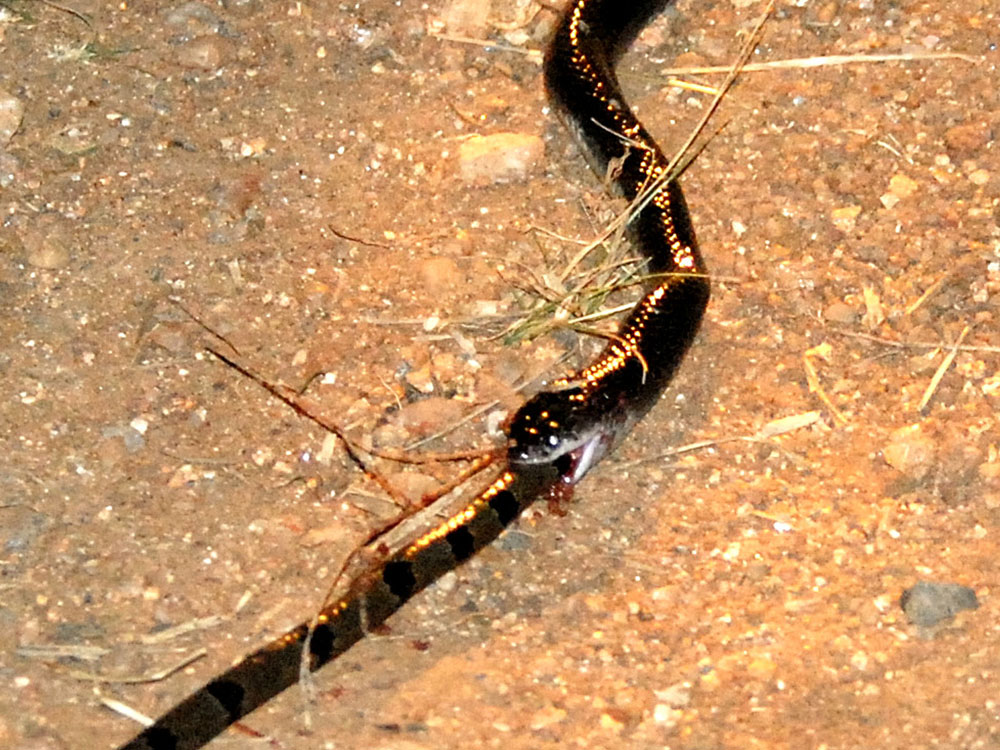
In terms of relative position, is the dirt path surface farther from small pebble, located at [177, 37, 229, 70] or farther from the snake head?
→ the snake head

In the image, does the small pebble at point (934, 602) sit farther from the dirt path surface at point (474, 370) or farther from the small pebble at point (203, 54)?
the small pebble at point (203, 54)

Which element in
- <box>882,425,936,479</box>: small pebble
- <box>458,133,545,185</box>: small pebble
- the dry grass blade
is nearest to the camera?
<box>882,425,936,479</box>: small pebble

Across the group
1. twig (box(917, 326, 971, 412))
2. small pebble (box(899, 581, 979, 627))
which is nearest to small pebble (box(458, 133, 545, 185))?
twig (box(917, 326, 971, 412))

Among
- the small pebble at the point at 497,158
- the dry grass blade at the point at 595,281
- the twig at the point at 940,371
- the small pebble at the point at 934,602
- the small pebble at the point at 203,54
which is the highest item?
the small pebble at the point at 203,54

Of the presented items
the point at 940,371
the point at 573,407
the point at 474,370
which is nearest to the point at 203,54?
the point at 474,370

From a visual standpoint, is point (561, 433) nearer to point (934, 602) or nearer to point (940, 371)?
point (934, 602)

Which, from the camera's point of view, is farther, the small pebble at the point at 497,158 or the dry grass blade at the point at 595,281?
→ the small pebble at the point at 497,158

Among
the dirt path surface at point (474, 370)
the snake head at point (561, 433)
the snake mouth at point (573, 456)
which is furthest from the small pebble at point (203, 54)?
the snake mouth at point (573, 456)
